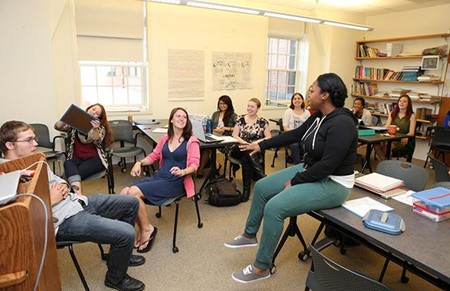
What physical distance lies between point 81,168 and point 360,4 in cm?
535

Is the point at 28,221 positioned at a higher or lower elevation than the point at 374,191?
higher

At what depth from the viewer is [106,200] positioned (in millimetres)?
2188

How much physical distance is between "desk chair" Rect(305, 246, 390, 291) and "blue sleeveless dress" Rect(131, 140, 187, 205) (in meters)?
1.50

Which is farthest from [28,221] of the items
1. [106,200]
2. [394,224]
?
[394,224]

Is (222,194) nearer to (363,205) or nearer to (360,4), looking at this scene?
(363,205)

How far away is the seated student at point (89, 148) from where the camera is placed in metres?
3.08

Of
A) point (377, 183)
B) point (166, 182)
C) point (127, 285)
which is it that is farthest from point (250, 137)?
point (127, 285)

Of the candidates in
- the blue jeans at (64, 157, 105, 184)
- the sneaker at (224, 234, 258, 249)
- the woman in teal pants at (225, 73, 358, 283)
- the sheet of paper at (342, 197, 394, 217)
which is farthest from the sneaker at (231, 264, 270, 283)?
the blue jeans at (64, 157, 105, 184)

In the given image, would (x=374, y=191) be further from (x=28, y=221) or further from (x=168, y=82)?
(x=168, y=82)

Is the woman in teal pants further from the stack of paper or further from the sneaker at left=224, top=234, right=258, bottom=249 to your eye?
the sneaker at left=224, top=234, right=258, bottom=249

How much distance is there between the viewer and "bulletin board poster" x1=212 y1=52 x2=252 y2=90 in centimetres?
544

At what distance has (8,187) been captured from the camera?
0.95 metres

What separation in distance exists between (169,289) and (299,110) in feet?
11.0

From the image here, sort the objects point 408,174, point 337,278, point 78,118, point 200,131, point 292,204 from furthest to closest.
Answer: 1. point 200,131
2. point 78,118
3. point 408,174
4. point 292,204
5. point 337,278
